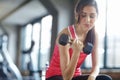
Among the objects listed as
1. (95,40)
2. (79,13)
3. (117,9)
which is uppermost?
(117,9)

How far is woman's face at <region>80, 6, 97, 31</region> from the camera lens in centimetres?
128

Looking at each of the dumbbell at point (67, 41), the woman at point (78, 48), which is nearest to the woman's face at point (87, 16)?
the woman at point (78, 48)

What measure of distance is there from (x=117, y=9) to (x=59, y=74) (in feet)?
10.6

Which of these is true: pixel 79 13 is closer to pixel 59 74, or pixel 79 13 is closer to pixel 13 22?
pixel 59 74

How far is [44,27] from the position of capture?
749 cm

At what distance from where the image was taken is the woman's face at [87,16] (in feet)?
4.21

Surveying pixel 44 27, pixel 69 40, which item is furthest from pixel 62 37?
pixel 44 27

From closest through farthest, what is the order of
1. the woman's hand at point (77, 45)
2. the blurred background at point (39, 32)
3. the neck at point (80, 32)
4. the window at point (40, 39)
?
1. the woman's hand at point (77, 45)
2. the neck at point (80, 32)
3. the blurred background at point (39, 32)
4. the window at point (40, 39)

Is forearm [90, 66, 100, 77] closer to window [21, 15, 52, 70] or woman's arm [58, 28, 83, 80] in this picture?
woman's arm [58, 28, 83, 80]

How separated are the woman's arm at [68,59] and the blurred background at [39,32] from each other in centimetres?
131

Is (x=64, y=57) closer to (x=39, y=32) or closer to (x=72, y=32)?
(x=72, y=32)

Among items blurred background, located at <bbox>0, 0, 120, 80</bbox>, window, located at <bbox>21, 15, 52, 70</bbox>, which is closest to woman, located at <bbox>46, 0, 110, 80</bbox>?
blurred background, located at <bbox>0, 0, 120, 80</bbox>

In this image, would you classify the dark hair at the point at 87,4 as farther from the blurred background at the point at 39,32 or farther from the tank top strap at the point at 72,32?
the blurred background at the point at 39,32

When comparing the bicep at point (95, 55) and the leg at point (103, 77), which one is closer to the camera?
the leg at point (103, 77)
